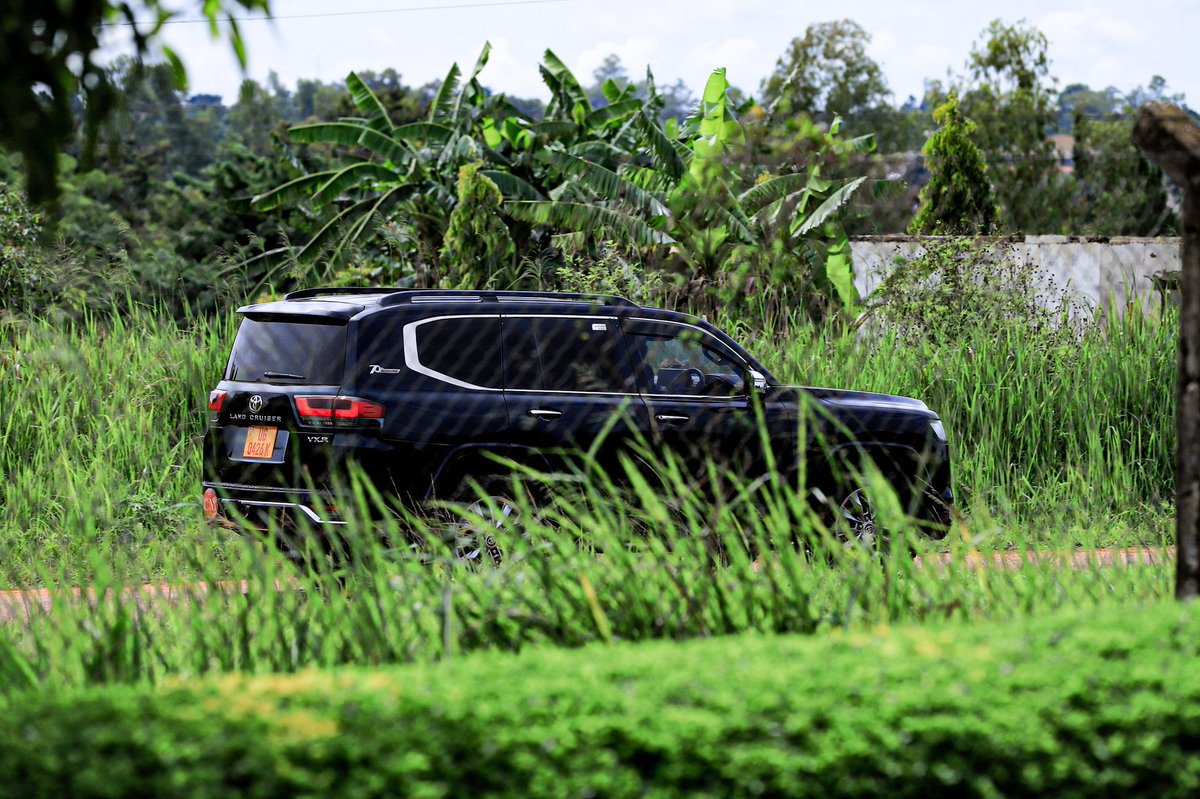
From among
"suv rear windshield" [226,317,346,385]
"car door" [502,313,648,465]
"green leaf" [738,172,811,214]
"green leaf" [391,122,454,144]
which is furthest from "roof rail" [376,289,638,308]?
"green leaf" [391,122,454,144]

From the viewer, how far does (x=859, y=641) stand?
3.93m

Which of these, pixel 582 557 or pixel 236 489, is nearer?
pixel 582 557

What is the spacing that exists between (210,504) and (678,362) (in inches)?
122

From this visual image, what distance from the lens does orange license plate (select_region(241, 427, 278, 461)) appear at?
25.9 ft

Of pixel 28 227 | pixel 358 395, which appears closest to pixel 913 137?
pixel 28 227

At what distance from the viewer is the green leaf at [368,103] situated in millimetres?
23172

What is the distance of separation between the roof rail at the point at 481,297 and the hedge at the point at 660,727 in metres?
4.55

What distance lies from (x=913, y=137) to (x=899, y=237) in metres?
49.2

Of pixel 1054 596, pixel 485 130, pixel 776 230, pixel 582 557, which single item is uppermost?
pixel 485 130

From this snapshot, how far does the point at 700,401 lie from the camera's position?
865cm

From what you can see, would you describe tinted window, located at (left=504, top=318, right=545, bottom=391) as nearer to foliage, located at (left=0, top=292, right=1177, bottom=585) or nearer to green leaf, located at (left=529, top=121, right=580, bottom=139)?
foliage, located at (left=0, top=292, right=1177, bottom=585)

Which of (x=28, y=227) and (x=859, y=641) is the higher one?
(x=28, y=227)

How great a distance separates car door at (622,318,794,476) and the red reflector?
8.86ft

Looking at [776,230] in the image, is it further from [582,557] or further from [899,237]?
[582,557]
